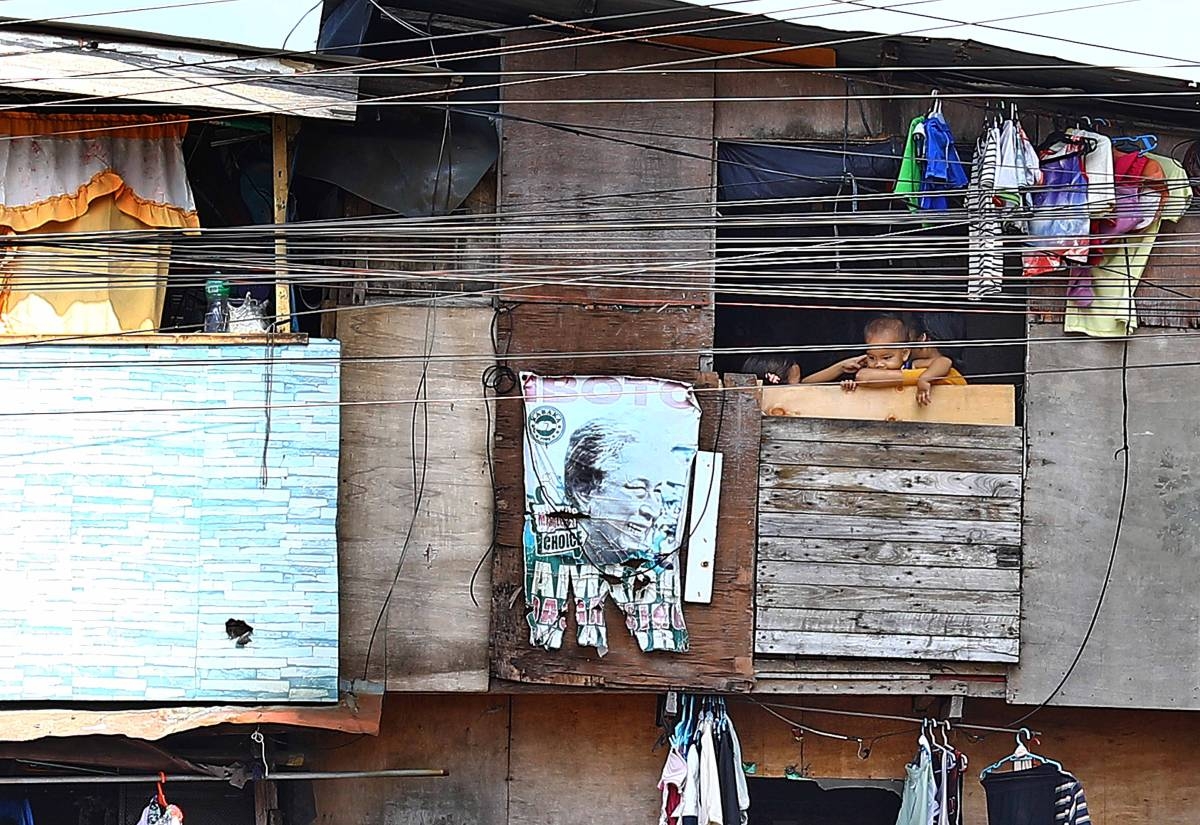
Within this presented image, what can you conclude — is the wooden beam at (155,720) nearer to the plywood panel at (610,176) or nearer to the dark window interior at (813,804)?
the plywood panel at (610,176)

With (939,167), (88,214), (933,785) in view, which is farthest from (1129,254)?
(88,214)

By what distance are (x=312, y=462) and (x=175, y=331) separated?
4.27ft

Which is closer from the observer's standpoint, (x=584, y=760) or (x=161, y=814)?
(x=161, y=814)

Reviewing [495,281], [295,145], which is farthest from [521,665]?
[295,145]

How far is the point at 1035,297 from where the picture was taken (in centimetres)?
846

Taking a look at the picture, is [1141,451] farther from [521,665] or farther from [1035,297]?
[521,665]

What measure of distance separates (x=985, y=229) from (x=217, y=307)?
496 cm

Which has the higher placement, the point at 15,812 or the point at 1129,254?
the point at 1129,254

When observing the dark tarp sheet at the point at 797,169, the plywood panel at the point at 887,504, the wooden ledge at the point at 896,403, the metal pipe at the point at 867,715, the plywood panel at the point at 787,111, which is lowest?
the metal pipe at the point at 867,715

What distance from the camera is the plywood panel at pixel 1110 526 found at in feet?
30.4

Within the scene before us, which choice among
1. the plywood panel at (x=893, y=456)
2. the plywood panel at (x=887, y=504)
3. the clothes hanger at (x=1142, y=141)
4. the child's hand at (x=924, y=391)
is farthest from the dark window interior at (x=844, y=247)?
the clothes hanger at (x=1142, y=141)

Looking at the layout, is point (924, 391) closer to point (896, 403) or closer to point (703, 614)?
point (896, 403)

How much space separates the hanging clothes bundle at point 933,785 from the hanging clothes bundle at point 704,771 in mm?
1181

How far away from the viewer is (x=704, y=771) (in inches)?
357
